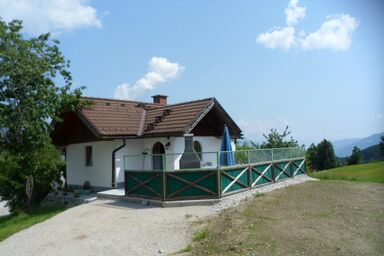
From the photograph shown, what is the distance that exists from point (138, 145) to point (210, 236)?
10.0m

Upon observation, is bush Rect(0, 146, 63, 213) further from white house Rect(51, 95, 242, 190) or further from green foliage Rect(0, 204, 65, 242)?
white house Rect(51, 95, 242, 190)

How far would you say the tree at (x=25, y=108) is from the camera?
1427 cm

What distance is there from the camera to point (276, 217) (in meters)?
9.66

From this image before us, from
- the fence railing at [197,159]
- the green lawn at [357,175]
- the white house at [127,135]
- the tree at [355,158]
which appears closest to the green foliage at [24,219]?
the white house at [127,135]

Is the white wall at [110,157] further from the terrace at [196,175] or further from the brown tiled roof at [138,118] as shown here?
the brown tiled roof at [138,118]

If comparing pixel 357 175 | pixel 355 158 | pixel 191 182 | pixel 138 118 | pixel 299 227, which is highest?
pixel 138 118

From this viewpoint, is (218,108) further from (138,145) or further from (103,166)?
(103,166)

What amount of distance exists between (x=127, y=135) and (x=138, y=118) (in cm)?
240

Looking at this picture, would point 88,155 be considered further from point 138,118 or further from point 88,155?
point 138,118

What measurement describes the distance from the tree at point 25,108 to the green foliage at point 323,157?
130ft

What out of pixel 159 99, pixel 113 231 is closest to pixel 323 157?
pixel 159 99

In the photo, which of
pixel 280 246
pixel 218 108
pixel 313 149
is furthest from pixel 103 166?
pixel 313 149

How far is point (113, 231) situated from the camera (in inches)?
393

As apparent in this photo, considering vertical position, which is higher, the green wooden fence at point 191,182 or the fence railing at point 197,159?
the fence railing at point 197,159
